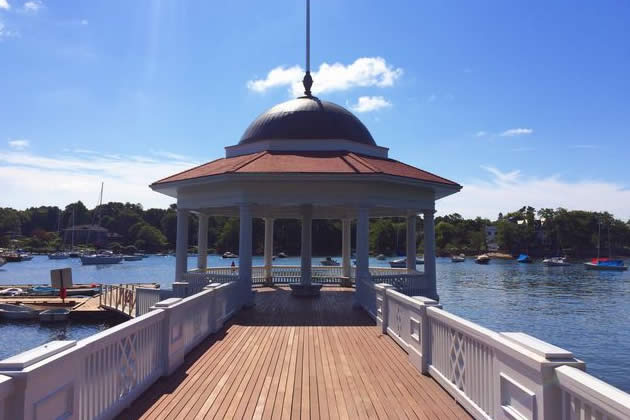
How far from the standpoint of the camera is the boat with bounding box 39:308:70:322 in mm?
26094

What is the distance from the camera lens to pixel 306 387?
6922 millimetres

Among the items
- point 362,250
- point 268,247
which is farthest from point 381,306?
point 268,247

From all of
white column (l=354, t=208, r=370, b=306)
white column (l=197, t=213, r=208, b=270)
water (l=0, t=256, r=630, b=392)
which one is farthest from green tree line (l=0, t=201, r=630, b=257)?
white column (l=354, t=208, r=370, b=306)

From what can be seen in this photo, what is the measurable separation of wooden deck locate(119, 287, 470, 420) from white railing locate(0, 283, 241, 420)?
0.29 metres

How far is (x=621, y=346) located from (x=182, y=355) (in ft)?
76.8

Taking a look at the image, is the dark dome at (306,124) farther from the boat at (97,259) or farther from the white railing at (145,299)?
the boat at (97,259)

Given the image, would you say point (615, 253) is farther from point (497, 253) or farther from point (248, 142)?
point (248, 142)

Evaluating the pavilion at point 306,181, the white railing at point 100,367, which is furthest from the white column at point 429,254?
the white railing at point 100,367

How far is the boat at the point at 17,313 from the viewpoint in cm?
2814

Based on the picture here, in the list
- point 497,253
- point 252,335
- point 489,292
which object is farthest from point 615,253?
point 252,335

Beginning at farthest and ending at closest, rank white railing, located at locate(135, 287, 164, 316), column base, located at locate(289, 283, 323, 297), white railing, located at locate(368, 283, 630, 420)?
white railing, located at locate(135, 287, 164, 316) < column base, located at locate(289, 283, 323, 297) < white railing, located at locate(368, 283, 630, 420)

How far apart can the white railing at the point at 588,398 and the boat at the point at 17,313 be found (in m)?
31.2

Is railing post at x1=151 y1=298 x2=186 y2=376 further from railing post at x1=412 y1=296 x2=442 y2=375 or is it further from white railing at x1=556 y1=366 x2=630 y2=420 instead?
white railing at x1=556 y1=366 x2=630 y2=420

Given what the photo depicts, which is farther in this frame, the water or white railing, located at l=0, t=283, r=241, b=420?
the water
